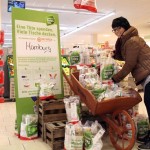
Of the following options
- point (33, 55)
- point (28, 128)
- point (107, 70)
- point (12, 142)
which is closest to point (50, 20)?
point (33, 55)

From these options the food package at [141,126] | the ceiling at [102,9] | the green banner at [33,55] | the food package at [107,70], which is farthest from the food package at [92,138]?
the ceiling at [102,9]

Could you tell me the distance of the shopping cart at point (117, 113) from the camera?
2890 mm

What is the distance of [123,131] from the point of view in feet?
9.72

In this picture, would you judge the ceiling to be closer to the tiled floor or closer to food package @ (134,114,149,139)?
the tiled floor

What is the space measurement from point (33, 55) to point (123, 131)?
170cm

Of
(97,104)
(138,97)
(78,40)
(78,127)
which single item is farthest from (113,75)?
(78,40)

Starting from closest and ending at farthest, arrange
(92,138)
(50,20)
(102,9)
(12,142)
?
(92,138) < (12,142) < (50,20) < (102,9)

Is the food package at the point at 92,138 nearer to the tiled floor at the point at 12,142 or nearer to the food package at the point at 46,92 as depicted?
the tiled floor at the point at 12,142

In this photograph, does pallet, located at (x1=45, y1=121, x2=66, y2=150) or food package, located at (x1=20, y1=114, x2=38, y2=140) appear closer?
pallet, located at (x1=45, y1=121, x2=66, y2=150)

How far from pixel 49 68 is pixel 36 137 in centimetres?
104

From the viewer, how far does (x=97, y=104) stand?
283 cm

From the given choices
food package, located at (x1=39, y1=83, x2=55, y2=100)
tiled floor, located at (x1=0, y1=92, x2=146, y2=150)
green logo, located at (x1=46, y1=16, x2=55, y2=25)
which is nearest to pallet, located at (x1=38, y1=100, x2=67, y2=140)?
food package, located at (x1=39, y1=83, x2=55, y2=100)

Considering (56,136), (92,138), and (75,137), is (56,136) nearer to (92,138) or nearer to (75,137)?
(75,137)

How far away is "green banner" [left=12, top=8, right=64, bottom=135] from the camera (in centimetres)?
362
